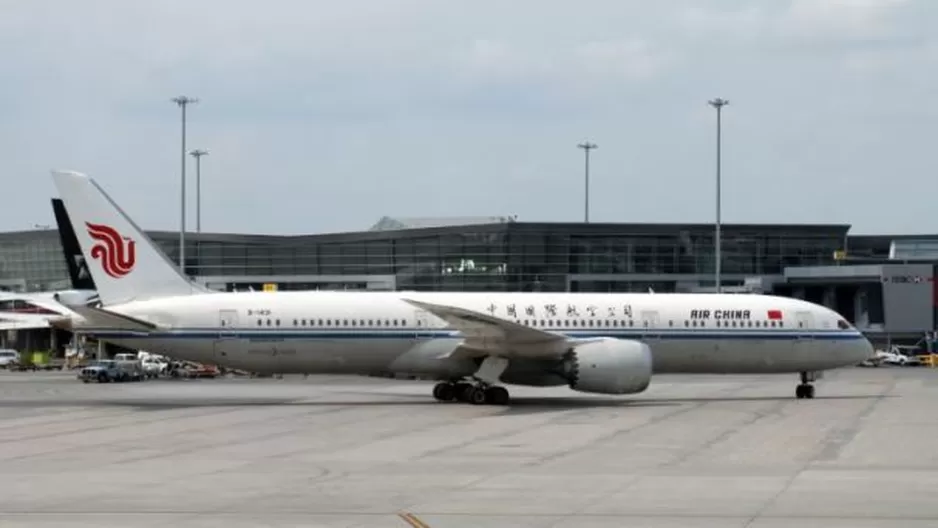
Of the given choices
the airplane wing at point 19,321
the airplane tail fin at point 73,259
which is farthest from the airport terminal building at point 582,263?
the airplane tail fin at point 73,259

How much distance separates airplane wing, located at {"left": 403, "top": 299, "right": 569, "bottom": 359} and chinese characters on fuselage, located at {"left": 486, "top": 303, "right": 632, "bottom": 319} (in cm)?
177

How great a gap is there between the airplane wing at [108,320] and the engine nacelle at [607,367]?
10.9 meters

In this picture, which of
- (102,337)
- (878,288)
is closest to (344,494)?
(102,337)

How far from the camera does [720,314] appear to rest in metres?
40.0

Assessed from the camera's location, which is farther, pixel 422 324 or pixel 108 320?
pixel 422 324

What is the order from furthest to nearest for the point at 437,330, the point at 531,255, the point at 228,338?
the point at 531,255 → the point at 437,330 → the point at 228,338

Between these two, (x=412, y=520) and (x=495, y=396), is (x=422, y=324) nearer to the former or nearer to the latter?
(x=495, y=396)

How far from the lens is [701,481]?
19812mm

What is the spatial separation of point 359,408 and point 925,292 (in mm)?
58944

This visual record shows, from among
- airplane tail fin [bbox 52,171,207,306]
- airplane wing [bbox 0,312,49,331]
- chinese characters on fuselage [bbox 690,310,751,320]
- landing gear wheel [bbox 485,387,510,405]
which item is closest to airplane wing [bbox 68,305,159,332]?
airplane tail fin [bbox 52,171,207,306]

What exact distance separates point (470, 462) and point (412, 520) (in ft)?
22.2

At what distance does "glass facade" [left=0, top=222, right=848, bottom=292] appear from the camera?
86.8 m

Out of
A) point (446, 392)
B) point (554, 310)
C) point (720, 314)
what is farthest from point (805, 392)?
point (446, 392)

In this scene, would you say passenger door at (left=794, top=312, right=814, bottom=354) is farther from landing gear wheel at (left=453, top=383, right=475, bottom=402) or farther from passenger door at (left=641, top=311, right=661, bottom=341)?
landing gear wheel at (left=453, top=383, right=475, bottom=402)
